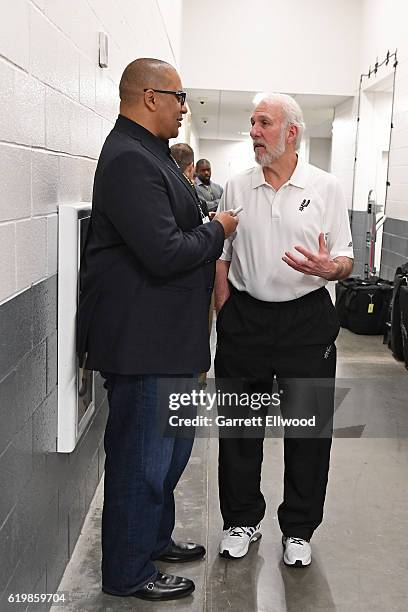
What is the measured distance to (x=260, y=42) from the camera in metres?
10.5

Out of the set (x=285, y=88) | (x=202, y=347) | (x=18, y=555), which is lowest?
(x=18, y=555)

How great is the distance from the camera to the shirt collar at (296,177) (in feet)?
8.31

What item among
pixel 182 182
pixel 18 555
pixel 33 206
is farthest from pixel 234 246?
pixel 18 555

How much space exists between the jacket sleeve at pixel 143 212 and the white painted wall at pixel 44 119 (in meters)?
0.20

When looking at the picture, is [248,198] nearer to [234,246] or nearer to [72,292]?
[234,246]

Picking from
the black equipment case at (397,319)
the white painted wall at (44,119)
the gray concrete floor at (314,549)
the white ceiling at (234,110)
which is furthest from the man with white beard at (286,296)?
the white ceiling at (234,110)

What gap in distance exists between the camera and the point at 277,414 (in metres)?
4.32

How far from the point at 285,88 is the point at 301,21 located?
0.94m

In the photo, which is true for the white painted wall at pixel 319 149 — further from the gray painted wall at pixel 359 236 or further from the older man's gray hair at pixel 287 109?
the older man's gray hair at pixel 287 109

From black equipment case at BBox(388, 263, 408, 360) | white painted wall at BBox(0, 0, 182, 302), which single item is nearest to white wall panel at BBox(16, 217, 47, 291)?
white painted wall at BBox(0, 0, 182, 302)

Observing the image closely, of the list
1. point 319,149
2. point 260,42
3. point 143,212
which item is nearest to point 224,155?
point 319,149

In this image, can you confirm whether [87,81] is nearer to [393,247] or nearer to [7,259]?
[7,259]

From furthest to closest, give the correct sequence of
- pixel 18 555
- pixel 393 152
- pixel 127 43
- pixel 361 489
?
pixel 393 152, pixel 127 43, pixel 361 489, pixel 18 555

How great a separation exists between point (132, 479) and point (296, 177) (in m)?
1.13
